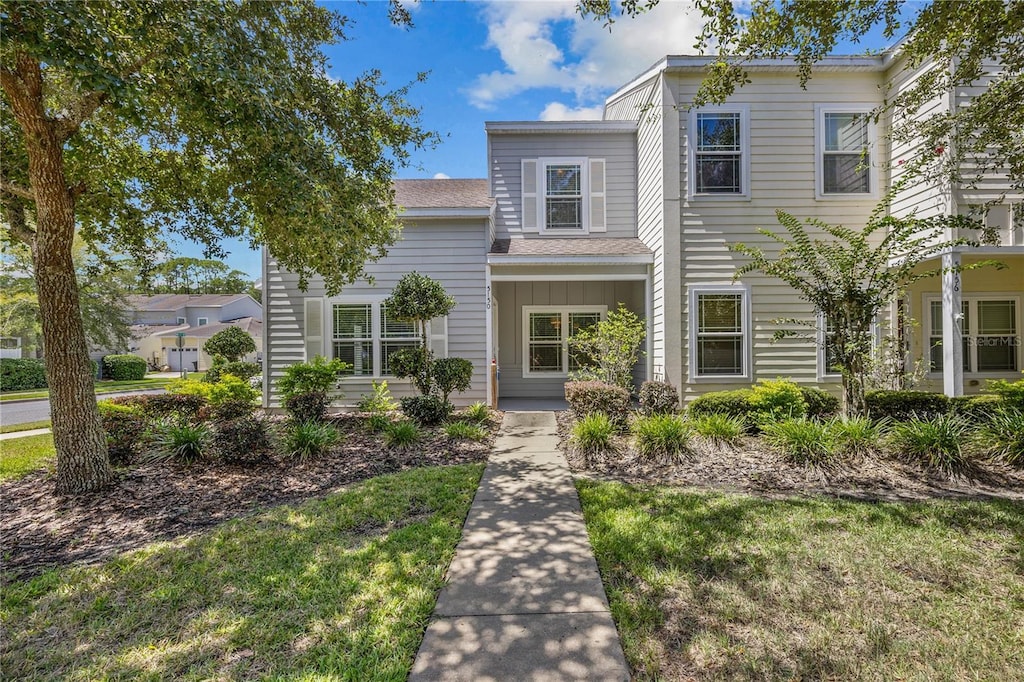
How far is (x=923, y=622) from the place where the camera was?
102 inches

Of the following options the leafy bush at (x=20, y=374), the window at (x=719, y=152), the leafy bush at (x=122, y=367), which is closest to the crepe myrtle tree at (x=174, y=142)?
the window at (x=719, y=152)

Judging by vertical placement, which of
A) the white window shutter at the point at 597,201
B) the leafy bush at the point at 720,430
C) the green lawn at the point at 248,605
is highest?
the white window shutter at the point at 597,201

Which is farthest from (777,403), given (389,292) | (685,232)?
(389,292)

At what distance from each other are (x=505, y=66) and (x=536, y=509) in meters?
8.12

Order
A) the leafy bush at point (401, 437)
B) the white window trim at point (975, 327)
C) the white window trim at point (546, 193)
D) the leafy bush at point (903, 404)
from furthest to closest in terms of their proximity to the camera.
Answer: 1. the white window trim at point (546, 193)
2. the white window trim at point (975, 327)
3. the leafy bush at point (401, 437)
4. the leafy bush at point (903, 404)

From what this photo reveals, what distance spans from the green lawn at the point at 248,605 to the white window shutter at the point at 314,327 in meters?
6.08

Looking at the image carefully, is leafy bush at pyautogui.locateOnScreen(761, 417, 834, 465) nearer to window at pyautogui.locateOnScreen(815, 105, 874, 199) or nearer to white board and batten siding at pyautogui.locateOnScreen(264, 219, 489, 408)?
window at pyautogui.locateOnScreen(815, 105, 874, 199)

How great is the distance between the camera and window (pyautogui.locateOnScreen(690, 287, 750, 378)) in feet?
28.2

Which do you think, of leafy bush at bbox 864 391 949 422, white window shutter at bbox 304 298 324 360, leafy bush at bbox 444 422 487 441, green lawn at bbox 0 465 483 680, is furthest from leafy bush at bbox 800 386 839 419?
white window shutter at bbox 304 298 324 360

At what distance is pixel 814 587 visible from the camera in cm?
294

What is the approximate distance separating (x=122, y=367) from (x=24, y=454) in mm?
21513

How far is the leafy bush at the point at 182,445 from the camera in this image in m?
5.89

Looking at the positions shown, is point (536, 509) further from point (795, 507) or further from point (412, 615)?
point (795, 507)

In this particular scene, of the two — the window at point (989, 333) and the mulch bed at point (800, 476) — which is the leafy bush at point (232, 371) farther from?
the window at point (989, 333)
